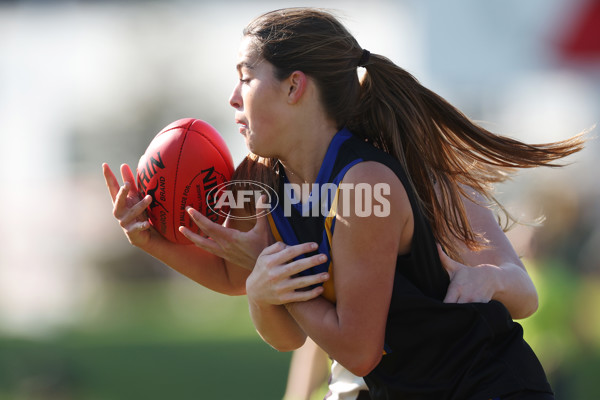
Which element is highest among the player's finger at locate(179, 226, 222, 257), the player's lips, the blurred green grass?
the player's lips

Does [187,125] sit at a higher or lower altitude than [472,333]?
higher

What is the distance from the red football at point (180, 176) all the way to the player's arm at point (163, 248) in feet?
0.15

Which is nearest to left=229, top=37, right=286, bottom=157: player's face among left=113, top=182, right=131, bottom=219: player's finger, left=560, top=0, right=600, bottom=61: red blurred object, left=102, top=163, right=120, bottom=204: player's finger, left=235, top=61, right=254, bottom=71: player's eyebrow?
left=235, top=61, right=254, bottom=71: player's eyebrow

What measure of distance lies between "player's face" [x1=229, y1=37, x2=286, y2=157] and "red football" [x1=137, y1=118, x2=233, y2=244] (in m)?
0.37

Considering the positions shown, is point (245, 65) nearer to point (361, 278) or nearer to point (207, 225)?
point (207, 225)

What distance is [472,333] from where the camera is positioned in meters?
2.80

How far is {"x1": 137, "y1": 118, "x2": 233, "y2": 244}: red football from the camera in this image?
323 centimetres

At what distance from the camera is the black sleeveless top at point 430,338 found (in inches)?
109

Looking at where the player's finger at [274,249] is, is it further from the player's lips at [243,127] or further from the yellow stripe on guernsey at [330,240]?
the player's lips at [243,127]

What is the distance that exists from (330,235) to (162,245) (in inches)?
34.8

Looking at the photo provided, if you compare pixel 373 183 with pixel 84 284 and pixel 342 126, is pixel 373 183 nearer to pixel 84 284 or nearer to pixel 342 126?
pixel 342 126

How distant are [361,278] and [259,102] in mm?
741

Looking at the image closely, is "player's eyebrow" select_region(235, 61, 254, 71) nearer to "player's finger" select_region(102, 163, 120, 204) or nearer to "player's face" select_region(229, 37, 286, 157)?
"player's face" select_region(229, 37, 286, 157)

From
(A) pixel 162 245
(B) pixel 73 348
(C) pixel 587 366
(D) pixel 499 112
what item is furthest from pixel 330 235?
(D) pixel 499 112
